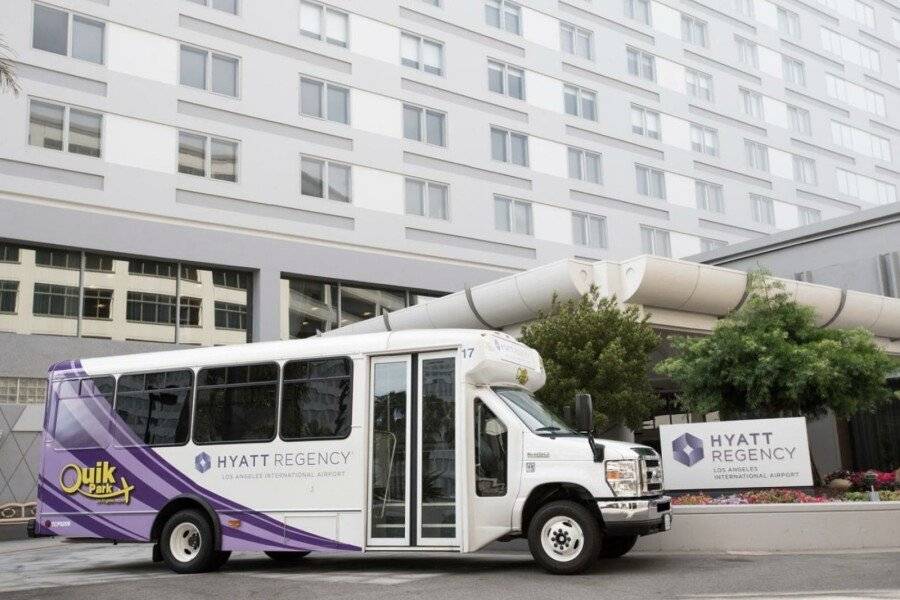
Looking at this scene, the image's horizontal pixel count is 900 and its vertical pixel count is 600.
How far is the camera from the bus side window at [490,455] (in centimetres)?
1116

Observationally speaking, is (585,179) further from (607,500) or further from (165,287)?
(607,500)

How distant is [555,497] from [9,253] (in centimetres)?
1874

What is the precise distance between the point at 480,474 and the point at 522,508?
660 mm

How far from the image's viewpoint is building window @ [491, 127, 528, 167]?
115ft

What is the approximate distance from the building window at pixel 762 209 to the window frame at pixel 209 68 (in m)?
26.3

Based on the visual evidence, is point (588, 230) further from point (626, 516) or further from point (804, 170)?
point (626, 516)

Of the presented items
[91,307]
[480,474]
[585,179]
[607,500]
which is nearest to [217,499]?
[480,474]

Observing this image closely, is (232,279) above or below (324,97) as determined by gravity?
below

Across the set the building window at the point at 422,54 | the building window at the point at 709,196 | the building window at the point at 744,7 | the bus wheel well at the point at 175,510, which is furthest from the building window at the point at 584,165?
the bus wheel well at the point at 175,510

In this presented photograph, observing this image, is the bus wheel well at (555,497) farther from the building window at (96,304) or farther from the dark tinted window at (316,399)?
the building window at (96,304)

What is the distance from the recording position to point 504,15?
36.5 m

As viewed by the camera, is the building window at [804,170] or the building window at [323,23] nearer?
the building window at [323,23]

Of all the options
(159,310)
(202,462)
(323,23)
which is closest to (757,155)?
(323,23)

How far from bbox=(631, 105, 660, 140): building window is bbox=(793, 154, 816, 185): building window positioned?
10.4 m
